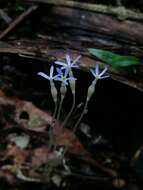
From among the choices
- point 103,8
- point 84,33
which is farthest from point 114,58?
point 103,8

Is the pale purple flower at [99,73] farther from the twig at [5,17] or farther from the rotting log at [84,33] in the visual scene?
the twig at [5,17]

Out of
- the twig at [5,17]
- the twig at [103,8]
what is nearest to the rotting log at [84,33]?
the twig at [103,8]

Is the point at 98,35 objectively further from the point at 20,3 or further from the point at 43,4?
the point at 20,3

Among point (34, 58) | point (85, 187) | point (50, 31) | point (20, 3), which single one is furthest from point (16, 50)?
point (85, 187)

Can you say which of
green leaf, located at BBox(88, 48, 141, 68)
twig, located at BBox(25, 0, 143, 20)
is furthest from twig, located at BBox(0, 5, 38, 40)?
green leaf, located at BBox(88, 48, 141, 68)

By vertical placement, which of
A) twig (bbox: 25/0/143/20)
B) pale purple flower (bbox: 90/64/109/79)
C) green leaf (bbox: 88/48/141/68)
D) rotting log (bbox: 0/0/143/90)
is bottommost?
pale purple flower (bbox: 90/64/109/79)

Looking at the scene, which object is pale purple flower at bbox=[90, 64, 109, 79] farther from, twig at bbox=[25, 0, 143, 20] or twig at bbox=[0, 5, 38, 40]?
twig at bbox=[0, 5, 38, 40]

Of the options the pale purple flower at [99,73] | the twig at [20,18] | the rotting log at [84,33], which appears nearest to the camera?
the pale purple flower at [99,73]

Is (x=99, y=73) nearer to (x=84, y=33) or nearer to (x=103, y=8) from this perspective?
(x=84, y=33)
